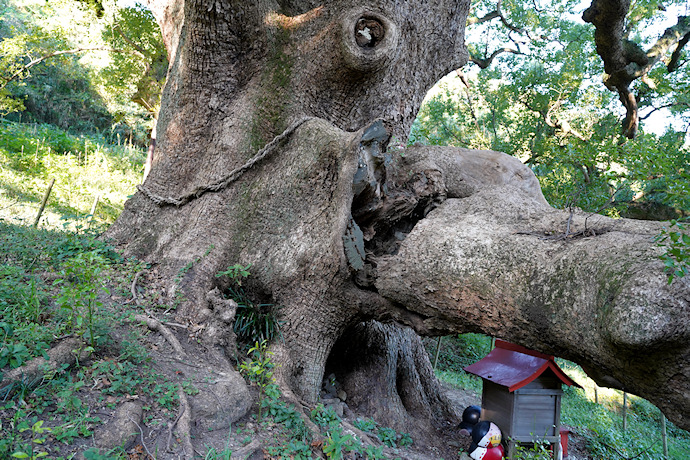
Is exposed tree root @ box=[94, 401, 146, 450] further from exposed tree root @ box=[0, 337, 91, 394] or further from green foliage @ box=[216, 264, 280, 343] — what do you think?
green foliage @ box=[216, 264, 280, 343]

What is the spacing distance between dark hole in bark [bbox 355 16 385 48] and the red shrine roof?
122 inches

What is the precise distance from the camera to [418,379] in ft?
16.7

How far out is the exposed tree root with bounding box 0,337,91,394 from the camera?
2398mm

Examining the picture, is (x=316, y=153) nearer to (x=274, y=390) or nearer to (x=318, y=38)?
(x=318, y=38)

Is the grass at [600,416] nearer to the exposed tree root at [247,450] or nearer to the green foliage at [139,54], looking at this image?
the exposed tree root at [247,450]

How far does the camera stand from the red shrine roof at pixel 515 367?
388cm

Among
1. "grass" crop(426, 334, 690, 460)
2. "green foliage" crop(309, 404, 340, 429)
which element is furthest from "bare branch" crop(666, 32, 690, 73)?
"green foliage" crop(309, 404, 340, 429)

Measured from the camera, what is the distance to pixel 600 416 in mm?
8648

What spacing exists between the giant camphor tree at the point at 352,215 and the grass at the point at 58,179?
9.45ft

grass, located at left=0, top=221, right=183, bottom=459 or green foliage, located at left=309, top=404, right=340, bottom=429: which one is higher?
grass, located at left=0, top=221, right=183, bottom=459

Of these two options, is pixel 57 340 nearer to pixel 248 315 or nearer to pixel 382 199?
pixel 248 315

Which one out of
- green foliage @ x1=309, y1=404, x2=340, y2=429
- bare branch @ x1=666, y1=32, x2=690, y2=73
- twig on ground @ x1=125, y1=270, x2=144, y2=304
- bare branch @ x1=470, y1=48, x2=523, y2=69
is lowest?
green foliage @ x1=309, y1=404, x2=340, y2=429

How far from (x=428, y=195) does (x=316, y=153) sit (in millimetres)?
1087

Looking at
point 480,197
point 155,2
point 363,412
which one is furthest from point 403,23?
point 363,412
